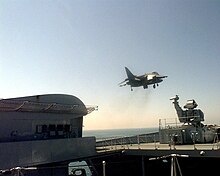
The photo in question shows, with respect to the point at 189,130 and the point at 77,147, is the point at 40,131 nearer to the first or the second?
the point at 77,147

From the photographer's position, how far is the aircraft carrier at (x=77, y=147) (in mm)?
24234

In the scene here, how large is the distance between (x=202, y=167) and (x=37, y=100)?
1770cm

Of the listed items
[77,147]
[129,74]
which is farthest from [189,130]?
[129,74]

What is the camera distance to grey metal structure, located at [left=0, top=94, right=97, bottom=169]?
2337 cm

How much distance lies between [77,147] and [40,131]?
4208 mm

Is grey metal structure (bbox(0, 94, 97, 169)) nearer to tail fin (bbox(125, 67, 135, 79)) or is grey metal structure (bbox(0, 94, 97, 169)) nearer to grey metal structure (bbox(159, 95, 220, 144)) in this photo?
grey metal structure (bbox(159, 95, 220, 144))

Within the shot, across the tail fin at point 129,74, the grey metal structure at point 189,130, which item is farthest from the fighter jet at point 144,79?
the grey metal structure at point 189,130

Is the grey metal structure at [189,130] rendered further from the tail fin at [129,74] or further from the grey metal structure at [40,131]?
the tail fin at [129,74]

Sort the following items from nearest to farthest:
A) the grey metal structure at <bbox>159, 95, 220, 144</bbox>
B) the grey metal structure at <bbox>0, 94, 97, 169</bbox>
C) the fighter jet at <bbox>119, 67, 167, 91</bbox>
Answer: the grey metal structure at <bbox>0, 94, 97, 169</bbox>
the grey metal structure at <bbox>159, 95, 220, 144</bbox>
the fighter jet at <bbox>119, 67, 167, 91</bbox>

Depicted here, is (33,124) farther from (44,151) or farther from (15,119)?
(44,151)

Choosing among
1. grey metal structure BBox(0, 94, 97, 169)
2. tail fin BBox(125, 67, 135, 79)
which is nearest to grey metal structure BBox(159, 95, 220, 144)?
grey metal structure BBox(0, 94, 97, 169)

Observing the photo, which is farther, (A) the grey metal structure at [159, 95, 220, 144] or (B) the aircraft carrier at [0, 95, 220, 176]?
(A) the grey metal structure at [159, 95, 220, 144]

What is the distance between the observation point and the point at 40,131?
95.9ft

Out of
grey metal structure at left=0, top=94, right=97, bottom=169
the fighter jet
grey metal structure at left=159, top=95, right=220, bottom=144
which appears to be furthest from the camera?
the fighter jet
